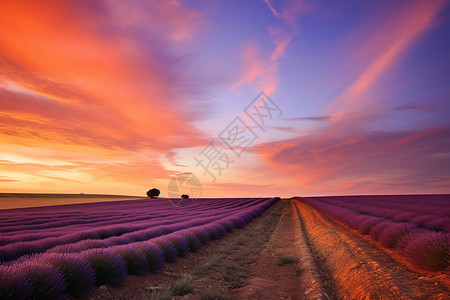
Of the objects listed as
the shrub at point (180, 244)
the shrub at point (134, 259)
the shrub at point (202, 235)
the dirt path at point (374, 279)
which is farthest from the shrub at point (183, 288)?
the shrub at point (202, 235)

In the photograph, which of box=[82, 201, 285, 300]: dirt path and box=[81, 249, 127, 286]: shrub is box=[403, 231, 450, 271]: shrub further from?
box=[81, 249, 127, 286]: shrub

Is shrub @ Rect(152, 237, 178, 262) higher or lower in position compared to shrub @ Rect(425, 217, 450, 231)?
lower

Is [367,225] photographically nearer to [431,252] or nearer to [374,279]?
[431,252]

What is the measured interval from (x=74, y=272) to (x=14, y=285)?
94 cm

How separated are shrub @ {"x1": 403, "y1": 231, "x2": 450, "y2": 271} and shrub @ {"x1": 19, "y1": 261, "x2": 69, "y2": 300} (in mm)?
6170

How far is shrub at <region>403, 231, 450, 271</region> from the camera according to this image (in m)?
4.75

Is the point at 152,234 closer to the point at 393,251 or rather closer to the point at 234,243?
the point at 234,243

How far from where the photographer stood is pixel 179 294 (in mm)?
4500

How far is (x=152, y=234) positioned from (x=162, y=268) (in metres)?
2.57

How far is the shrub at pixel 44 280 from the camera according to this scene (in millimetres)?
3041

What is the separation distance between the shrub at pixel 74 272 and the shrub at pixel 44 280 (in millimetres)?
262

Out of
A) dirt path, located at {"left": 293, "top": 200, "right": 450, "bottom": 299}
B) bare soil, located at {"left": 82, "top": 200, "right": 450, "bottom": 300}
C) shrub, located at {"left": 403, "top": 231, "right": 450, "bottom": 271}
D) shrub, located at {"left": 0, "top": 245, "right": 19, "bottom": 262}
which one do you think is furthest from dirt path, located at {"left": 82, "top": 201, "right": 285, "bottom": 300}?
shrub, located at {"left": 403, "top": 231, "right": 450, "bottom": 271}

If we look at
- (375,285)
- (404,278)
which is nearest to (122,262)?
(375,285)

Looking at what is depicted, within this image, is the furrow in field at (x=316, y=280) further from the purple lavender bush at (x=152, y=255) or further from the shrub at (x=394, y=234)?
the purple lavender bush at (x=152, y=255)
